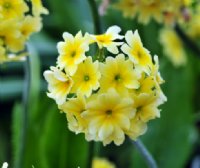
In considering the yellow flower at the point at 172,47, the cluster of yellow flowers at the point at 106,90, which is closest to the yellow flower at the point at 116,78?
the cluster of yellow flowers at the point at 106,90

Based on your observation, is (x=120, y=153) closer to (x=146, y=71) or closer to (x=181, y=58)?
(x=181, y=58)

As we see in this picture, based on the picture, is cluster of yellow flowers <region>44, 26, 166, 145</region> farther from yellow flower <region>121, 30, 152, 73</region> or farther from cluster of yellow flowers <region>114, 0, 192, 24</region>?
cluster of yellow flowers <region>114, 0, 192, 24</region>

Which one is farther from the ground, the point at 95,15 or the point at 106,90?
the point at 95,15

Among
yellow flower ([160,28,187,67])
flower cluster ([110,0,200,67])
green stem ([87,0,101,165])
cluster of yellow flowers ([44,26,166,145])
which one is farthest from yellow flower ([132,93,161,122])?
yellow flower ([160,28,187,67])

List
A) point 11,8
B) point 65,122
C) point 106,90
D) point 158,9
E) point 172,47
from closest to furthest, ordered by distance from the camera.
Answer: point 106,90 → point 11,8 → point 158,9 → point 65,122 → point 172,47

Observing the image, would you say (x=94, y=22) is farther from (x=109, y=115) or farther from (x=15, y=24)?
(x=109, y=115)

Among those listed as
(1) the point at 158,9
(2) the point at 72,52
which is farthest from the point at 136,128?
(1) the point at 158,9

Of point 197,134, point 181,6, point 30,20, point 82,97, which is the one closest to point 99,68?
point 82,97
